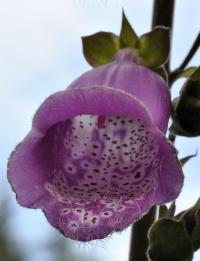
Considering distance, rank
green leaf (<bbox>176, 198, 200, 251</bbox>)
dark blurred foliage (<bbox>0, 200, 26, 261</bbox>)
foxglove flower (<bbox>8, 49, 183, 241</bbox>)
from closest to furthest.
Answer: foxglove flower (<bbox>8, 49, 183, 241</bbox>) < green leaf (<bbox>176, 198, 200, 251</bbox>) < dark blurred foliage (<bbox>0, 200, 26, 261</bbox>)

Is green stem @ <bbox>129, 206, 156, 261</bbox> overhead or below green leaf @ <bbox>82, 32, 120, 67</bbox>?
below

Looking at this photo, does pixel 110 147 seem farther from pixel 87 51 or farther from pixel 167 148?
pixel 87 51

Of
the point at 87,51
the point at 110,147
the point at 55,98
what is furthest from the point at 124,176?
the point at 87,51

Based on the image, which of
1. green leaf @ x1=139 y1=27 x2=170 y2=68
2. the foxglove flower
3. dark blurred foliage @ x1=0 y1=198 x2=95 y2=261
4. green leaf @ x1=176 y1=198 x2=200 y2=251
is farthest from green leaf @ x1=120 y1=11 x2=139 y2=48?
Answer: dark blurred foliage @ x1=0 y1=198 x2=95 y2=261

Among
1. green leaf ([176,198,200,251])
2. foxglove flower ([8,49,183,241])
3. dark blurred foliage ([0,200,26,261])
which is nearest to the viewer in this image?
foxglove flower ([8,49,183,241])

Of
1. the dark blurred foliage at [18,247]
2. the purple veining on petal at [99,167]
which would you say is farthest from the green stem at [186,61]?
the dark blurred foliage at [18,247]

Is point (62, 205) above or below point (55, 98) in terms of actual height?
below

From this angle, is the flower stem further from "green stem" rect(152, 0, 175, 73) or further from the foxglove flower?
the foxglove flower
